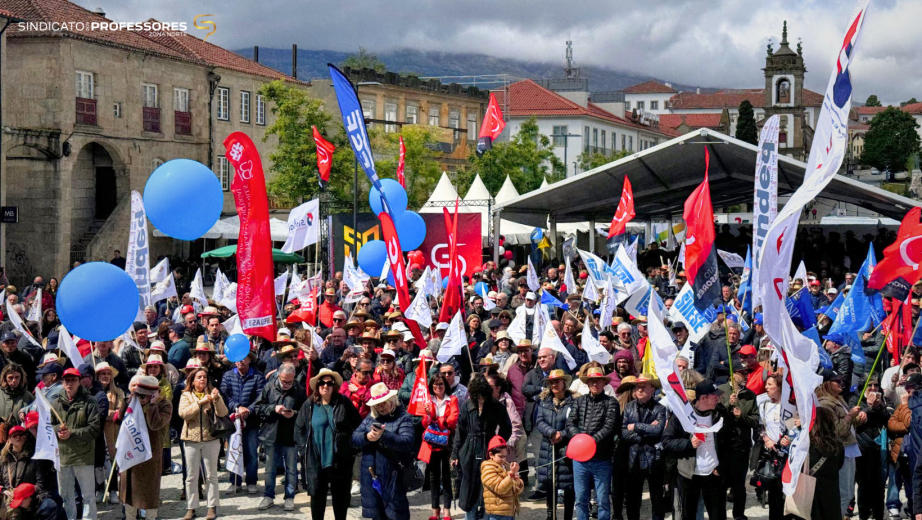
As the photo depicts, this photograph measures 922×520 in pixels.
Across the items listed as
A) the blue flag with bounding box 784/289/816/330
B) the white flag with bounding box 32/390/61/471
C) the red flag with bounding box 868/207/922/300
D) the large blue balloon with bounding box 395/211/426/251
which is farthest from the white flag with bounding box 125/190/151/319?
the red flag with bounding box 868/207/922/300

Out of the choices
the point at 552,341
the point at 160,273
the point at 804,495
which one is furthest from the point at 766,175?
the point at 160,273

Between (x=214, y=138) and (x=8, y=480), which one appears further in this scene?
(x=214, y=138)

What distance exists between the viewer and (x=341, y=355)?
544 inches

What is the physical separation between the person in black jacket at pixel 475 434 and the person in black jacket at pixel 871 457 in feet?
10.6

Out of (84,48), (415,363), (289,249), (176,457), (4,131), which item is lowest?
(176,457)

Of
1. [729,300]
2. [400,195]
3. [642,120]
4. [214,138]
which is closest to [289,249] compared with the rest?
[400,195]

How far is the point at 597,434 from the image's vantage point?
1038 cm

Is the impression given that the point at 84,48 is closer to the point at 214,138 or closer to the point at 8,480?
the point at 214,138

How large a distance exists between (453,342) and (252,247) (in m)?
2.50

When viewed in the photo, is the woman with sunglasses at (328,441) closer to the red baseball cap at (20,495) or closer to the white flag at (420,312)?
the red baseball cap at (20,495)

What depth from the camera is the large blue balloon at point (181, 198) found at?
42.1 ft

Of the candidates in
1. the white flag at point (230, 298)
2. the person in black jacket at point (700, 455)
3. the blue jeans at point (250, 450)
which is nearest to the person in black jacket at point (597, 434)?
the person in black jacket at point (700, 455)

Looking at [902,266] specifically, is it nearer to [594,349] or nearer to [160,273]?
[594,349]

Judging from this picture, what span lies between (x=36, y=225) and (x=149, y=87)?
6557 millimetres
